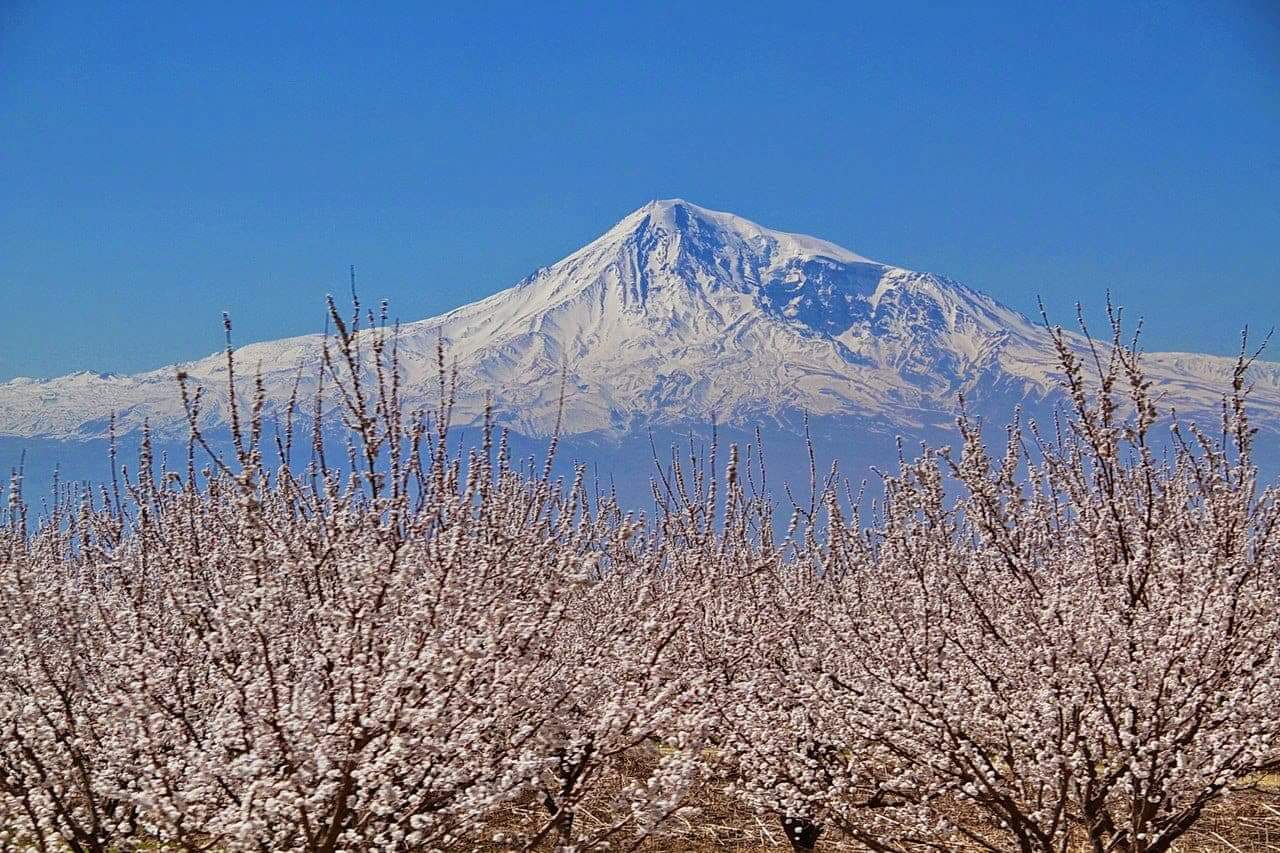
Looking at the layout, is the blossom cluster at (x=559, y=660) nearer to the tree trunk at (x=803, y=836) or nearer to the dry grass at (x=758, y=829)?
the tree trunk at (x=803, y=836)

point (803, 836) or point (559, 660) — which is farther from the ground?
point (559, 660)

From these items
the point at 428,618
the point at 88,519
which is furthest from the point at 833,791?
the point at 88,519

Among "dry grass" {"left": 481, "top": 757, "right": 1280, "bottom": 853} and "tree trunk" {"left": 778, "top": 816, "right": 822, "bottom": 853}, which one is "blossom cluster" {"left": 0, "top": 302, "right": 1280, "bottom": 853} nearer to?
"tree trunk" {"left": 778, "top": 816, "right": 822, "bottom": 853}

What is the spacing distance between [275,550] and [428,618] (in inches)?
33.8

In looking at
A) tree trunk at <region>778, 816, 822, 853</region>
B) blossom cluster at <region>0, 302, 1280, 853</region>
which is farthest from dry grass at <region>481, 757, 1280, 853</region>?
blossom cluster at <region>0, 302, 1280, 853</region>

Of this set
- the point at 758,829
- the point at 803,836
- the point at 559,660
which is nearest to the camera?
the point at 559,660

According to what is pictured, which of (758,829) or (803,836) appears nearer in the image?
(803,836)

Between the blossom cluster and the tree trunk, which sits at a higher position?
the blossom cluster

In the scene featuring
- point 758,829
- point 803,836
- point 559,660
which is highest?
point 559,660

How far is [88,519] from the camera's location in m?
9.84

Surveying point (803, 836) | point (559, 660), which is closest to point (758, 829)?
point (803, 836)

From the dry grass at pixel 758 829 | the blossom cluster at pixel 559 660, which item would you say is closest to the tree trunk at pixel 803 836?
the dry grass at pixel 758 829

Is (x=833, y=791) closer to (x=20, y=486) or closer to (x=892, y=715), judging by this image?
(x=892, y=715)

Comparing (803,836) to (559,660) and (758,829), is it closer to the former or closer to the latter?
(758,829)
